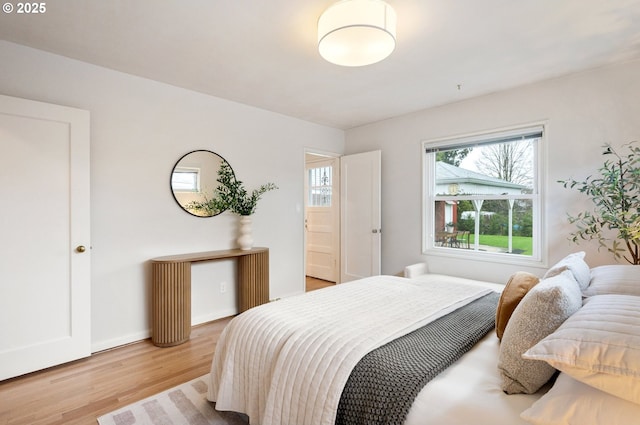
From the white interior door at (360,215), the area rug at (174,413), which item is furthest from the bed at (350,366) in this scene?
the white interior door at (360,215)

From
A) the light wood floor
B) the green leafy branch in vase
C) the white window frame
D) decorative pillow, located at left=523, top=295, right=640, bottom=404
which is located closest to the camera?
decorative pillow, located at left=523, top=295, right=640, bottom=404

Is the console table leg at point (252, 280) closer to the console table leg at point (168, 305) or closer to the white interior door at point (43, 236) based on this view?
the console table leg at point (168, 305)

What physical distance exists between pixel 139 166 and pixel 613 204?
4.08 meters

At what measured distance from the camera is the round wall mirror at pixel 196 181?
10.4ft

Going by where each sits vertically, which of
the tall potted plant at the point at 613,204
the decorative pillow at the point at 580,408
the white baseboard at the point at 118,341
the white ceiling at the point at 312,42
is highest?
the white ceiling at the point at 312,42

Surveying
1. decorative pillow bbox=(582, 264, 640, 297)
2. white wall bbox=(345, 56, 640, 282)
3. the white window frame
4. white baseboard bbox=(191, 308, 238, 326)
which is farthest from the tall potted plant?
white baseboard bbox=(191, 308, 238, 326)

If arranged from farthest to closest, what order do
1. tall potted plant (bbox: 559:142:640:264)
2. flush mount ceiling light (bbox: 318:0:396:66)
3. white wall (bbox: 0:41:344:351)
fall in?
white wall (bbox: 0:41:344:351) < tall potted plant (bbox: 559:142:640:264) < flush mount ceiling light (bbox: 318:0:396:66)

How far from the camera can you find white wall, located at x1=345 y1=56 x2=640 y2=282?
106 inches

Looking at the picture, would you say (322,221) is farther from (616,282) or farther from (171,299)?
(616,282)

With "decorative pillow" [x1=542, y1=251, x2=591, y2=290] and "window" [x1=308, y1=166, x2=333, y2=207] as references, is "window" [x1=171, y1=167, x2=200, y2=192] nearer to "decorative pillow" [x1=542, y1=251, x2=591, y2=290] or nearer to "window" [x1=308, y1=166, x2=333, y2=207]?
"window" [x1=308, y1=166, x2=333, y2=207]

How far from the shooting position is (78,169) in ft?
8.08

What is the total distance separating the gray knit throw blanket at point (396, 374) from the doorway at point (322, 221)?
11.3 feet

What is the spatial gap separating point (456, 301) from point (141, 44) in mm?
2867

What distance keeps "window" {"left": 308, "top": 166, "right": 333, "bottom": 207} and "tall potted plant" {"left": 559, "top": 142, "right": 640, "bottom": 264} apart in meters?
3.15
